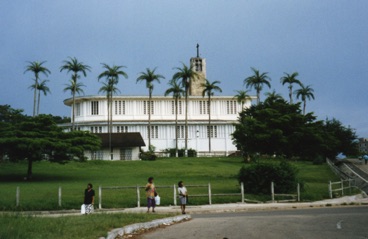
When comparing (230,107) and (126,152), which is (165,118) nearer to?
(230,107)

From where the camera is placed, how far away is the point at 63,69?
244ft

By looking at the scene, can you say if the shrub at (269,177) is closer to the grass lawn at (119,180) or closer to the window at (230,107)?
the grass lawn at (119,180)

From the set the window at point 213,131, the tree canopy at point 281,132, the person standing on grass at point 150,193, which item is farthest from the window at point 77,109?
the person standing on grass at point 150,193

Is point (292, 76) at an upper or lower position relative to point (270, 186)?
upper

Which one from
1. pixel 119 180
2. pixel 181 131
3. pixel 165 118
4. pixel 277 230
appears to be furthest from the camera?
pixel 165 118

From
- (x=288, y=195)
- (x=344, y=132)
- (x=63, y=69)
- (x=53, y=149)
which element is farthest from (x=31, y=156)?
(x=344, y=132)

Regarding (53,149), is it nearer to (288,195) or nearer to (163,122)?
(288,195)

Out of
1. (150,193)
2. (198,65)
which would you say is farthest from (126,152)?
(150,193)

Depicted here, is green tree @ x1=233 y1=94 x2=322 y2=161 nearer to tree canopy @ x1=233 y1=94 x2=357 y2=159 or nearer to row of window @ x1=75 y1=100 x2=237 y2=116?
tree canopy @ x1=233 y1=94 x2=357 y2=159

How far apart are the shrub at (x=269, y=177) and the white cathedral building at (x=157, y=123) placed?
142 ft

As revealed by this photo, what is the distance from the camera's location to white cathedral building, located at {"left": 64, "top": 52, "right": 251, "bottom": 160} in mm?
78188

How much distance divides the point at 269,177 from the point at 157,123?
5427 cm

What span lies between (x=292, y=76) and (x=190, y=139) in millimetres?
21143

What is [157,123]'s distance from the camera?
3438 inches
